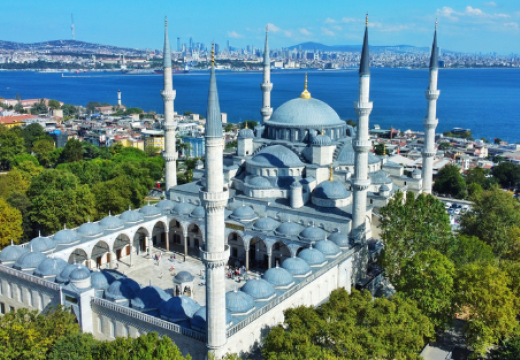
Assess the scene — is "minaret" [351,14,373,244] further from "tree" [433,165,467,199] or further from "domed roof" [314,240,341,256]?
"tree" [433,165,467,199]

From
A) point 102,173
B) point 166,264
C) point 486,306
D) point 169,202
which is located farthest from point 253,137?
point 486,306

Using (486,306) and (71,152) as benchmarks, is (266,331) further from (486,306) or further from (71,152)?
(71,152)

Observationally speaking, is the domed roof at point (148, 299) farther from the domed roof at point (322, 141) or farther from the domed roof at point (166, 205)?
the domed roof at point (322, 141)

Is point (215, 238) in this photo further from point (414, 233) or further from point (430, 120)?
point (430, 120)

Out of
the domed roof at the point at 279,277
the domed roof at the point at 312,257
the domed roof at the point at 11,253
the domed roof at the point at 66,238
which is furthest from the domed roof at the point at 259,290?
the domed roof at the point at 11,253

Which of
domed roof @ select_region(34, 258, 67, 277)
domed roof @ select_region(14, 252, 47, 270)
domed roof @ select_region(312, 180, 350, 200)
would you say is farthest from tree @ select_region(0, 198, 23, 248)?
domed roof @ select_region(312, 180, 350, 200)
